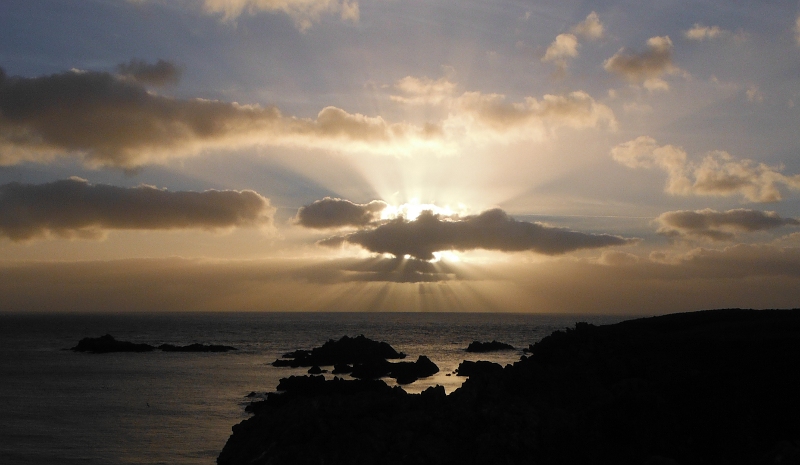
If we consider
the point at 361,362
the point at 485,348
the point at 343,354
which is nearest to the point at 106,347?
the point at 343,354

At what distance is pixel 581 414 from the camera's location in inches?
1101

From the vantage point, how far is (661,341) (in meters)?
33.8

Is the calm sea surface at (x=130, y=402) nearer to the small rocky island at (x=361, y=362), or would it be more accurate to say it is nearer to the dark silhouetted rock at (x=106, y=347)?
the small rocky island at (x=361, y=362)

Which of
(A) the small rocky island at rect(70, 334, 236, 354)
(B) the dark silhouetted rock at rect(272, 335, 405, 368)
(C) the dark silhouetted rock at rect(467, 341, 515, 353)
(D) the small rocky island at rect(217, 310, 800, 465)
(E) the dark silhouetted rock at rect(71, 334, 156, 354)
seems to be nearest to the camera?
(D) the small rocky island at rect(217, 310, 800, 465)

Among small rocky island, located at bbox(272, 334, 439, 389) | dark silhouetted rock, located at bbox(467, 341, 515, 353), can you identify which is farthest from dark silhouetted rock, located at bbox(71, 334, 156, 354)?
dark silhouetted rock, located at bbox(467, 341, 515, 353)

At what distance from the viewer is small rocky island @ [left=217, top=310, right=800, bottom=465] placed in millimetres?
25750

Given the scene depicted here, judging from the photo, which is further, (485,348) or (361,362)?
(485,348)

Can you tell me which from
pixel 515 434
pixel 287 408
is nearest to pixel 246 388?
pixel 287 408

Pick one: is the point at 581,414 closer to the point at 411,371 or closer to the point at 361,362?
the point at 411,371

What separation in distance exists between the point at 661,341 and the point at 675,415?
8.20m

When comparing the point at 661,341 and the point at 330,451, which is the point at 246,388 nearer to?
the point at 330,451

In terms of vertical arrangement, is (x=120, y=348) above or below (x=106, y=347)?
below

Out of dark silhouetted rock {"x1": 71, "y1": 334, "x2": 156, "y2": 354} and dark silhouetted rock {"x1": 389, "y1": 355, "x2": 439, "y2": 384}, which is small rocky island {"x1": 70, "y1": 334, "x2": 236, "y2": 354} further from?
dark silhouetted rock {"x1": 389, "y1": 355, "x2": 439, "y2": 384}

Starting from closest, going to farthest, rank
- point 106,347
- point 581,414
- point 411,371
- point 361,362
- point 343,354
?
point 581,414, point 411,371, point 361,362, point 343,354, point 106,347
